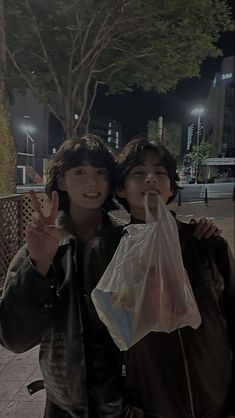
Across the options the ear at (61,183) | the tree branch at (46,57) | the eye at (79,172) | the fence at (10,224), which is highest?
the tree branch at (46,57)

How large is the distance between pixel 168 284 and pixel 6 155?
19.7ft

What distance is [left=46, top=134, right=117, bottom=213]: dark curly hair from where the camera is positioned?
5.09 feet

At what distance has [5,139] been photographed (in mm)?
6656

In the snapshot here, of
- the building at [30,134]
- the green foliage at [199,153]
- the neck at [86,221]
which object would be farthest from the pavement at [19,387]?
the building at [30,134]

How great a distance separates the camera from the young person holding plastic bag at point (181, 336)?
123 centimetres

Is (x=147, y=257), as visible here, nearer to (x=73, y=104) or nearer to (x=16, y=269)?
(x=16, y=269)

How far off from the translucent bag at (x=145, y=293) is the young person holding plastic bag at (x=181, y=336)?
2cm

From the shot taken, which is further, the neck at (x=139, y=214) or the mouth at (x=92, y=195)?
the mouth at (x=92, y=195)

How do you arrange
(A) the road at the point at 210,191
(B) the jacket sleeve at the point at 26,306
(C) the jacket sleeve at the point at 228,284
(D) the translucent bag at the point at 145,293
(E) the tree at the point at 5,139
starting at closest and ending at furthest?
1. (D) the translucent bag at the point at 145,293
2. (B) the jacket sleeve at the point at 26,306
3. (C) the jacket sleeve at the point at 228,284
4. (E) the tree at the point at 5,139
5. (A) the road at the point at 210,191

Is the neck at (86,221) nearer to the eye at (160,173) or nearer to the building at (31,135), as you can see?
the eye at (160,173)

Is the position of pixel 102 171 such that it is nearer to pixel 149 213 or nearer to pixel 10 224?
pixel 149 213

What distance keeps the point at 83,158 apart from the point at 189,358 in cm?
81

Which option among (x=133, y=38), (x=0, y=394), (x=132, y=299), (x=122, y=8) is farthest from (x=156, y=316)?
(x=133, y=38)

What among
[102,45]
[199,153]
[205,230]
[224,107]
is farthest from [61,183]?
[224,107]
